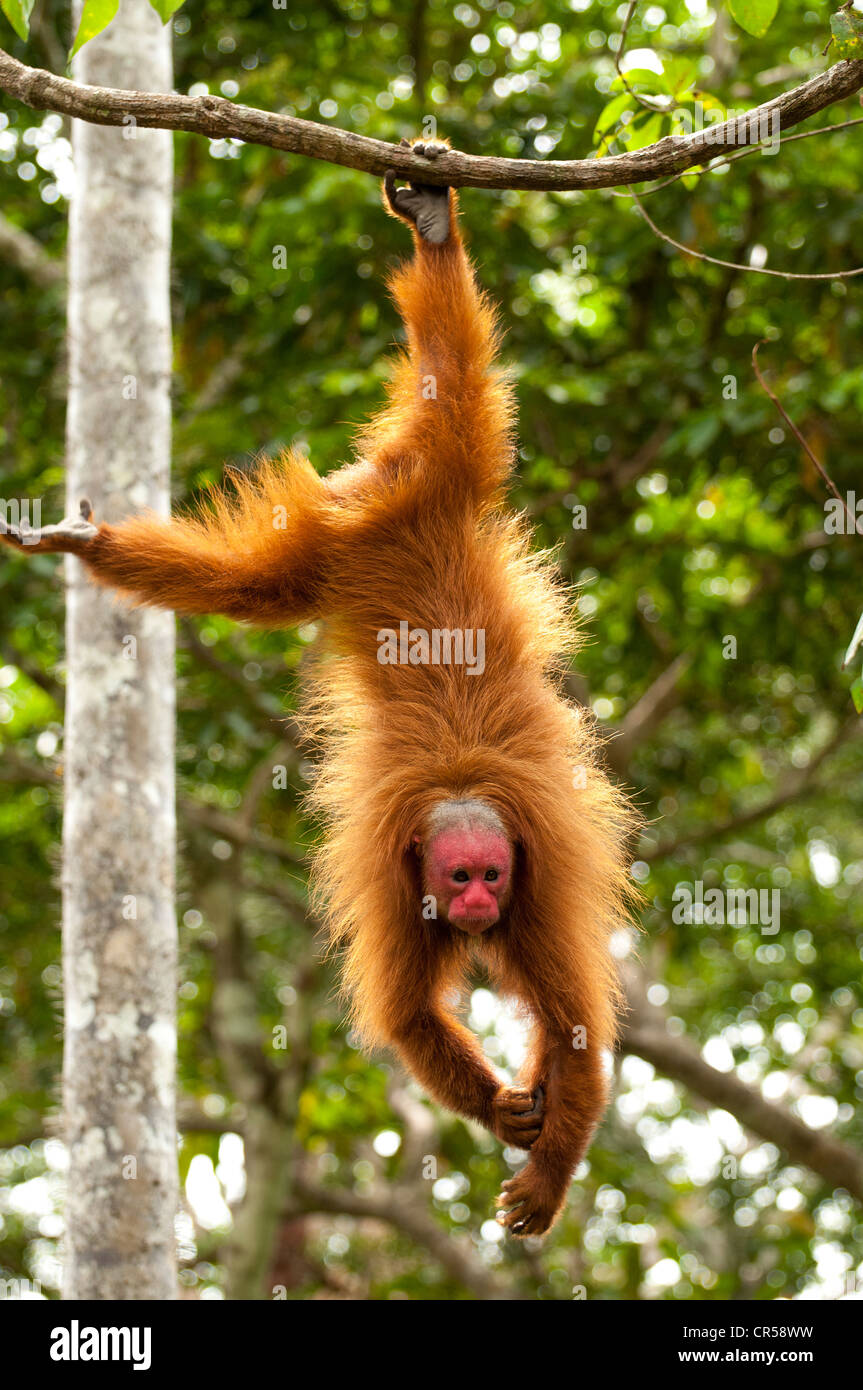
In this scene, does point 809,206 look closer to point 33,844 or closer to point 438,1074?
point 438,1074

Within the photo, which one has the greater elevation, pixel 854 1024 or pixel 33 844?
pixel 33 844

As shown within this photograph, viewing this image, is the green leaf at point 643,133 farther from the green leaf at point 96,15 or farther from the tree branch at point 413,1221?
the tree branch at point 413,1221

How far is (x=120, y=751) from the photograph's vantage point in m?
5.72

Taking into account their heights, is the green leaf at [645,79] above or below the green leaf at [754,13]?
above

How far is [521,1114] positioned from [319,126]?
3151mm

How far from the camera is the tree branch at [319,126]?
3672 mm

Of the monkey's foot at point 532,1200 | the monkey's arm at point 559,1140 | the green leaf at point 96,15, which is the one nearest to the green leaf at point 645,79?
the green leaf at point 96,15

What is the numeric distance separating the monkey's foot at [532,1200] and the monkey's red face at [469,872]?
0.90 meters

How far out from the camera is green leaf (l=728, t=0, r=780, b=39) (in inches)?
142

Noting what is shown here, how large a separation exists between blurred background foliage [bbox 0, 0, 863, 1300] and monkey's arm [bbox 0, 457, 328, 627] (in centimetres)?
49

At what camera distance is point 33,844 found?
11.5 m

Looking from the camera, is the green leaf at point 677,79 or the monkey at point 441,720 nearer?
the monkey at point 441,720
